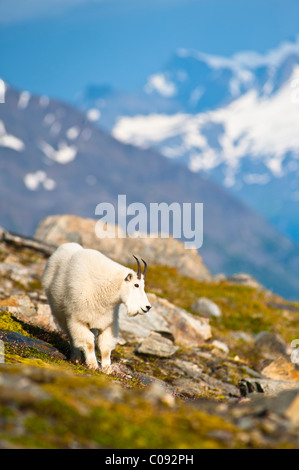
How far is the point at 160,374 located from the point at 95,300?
3.54 metres

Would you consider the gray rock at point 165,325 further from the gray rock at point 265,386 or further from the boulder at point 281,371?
the gray rock at point 265,386

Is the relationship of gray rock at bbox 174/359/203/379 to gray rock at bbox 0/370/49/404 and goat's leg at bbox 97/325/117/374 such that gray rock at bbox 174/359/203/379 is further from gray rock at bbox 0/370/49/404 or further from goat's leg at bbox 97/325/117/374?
gray rock at bbox 0/370/49/404

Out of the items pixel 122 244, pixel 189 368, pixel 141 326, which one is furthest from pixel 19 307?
pixel 122 244

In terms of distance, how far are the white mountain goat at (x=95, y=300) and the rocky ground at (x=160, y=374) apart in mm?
701

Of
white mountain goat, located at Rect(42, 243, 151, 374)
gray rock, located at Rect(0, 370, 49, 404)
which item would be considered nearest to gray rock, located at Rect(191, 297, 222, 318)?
white mountain goat, located at Rect(42, 243, 151, 374)

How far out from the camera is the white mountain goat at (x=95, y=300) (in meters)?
14.5

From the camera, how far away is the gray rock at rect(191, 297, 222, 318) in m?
26.9

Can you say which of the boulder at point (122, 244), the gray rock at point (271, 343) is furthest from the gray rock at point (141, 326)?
the boulder at point (122, 244)

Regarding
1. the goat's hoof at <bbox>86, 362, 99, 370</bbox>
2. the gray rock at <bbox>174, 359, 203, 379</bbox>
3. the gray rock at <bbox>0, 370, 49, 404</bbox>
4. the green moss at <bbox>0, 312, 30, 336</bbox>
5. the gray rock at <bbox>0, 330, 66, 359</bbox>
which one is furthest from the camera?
the gray rock at <bbox>174, 359, 203, 379</bbox>

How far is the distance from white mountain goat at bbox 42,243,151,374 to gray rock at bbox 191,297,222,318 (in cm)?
A: 1228

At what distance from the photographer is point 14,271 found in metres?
26.2

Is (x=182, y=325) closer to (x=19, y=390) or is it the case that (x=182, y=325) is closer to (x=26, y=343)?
(x=26, y=343)
